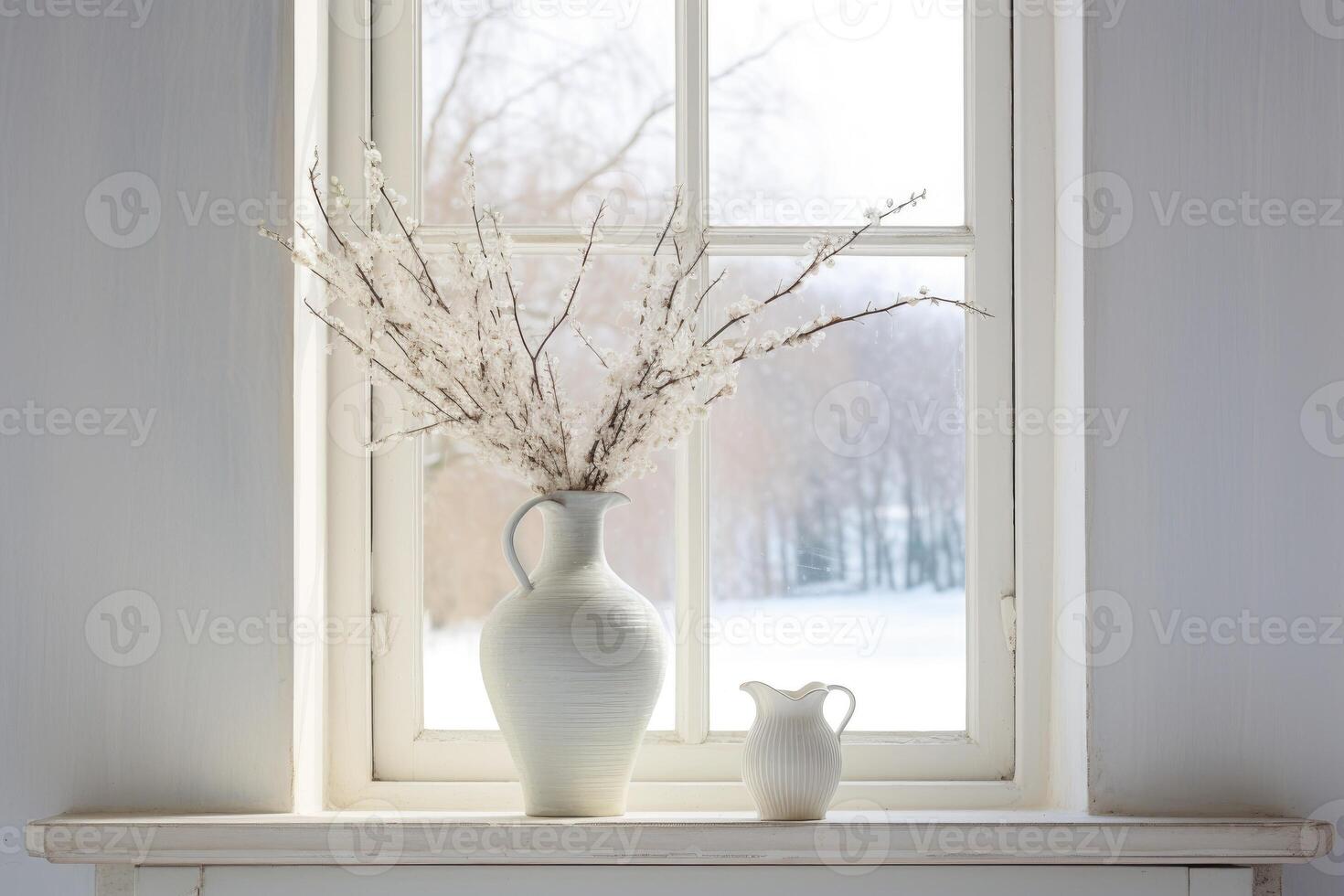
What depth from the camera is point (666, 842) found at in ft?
3.85

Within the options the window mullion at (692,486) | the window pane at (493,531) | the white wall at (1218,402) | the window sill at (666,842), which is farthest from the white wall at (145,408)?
the white wall at (1218,402)

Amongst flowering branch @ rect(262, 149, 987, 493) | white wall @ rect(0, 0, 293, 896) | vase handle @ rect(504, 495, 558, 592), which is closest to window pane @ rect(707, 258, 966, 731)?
flowering branch @ rect(262, 149, 987, 493)

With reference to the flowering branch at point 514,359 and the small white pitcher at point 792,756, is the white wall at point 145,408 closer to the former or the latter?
the flowering branch at point 514,359

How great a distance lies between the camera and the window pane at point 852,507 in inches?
57.4

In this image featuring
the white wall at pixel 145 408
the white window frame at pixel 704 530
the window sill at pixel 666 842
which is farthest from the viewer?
the white window frame at pixel 704 530

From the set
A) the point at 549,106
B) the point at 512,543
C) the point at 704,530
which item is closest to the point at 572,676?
the point at 512,543

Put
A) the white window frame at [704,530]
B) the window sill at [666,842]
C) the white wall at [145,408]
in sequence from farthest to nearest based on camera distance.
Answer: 1. the white window frame at [704,530]
2. the white wall at [145,408]
3. the window sill at [666,842]

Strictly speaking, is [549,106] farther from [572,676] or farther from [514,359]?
[572,676]

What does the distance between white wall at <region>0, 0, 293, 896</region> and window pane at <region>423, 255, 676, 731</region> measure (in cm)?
22

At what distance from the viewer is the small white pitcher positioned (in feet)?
3.96

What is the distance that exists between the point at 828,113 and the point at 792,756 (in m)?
0.79

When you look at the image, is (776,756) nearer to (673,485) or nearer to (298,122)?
(673,485)

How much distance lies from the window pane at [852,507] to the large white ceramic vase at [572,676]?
0.24 meters

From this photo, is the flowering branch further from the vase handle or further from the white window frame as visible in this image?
the white window frame
